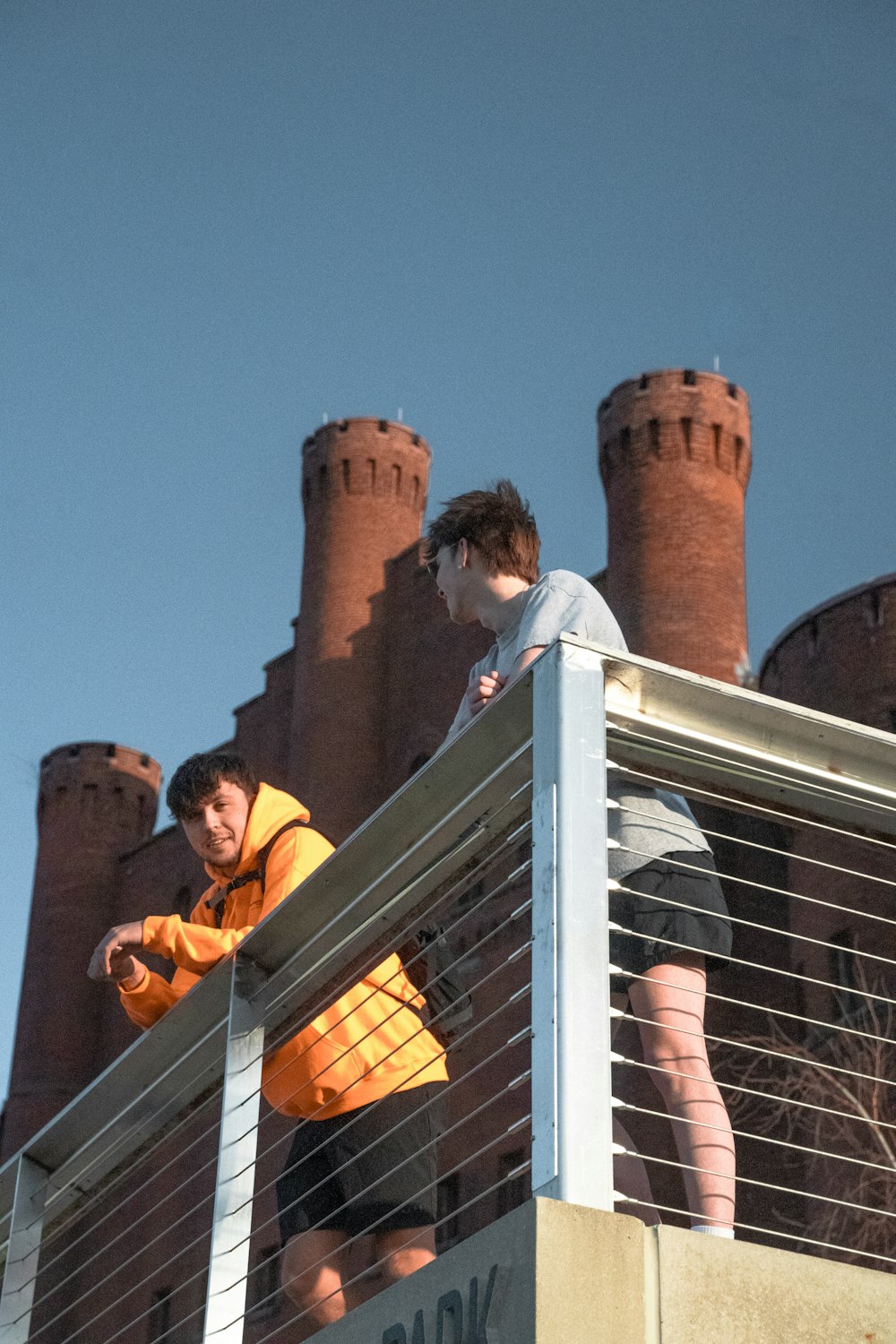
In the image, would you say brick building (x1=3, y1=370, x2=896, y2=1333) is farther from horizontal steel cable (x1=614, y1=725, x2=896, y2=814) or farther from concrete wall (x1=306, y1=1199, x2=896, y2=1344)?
concrete wall (x1=306, y1=1199, x2=896, y2=1344)

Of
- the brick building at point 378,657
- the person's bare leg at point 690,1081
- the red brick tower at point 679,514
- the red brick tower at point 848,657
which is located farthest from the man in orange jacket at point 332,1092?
the red brick tower at point 679,514

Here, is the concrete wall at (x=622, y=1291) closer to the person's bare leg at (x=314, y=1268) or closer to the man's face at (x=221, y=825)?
the person's bare leg at (x=314, y=1268)

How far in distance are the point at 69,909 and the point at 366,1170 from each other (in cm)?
2500

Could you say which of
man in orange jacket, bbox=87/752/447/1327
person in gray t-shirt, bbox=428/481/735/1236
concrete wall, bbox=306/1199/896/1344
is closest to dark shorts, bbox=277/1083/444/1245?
man in orange jacket, bbox=87/752/447/1327

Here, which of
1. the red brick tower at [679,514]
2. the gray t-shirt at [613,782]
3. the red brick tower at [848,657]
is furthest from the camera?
the red brick tower at [679,514]

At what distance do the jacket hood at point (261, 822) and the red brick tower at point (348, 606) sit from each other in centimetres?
1758

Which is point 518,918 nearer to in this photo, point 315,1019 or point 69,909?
point 315,1019

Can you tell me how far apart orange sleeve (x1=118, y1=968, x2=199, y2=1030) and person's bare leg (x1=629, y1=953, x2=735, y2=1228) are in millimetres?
1101

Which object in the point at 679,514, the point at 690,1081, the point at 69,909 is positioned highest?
the point at 679,514

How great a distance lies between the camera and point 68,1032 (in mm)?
27219

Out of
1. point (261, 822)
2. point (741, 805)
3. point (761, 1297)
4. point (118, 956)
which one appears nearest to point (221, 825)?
point (261, 822)

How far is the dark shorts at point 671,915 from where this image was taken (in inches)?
123

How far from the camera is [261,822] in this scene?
13.0 ft

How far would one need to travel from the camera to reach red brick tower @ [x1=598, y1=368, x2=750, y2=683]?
19.4m
